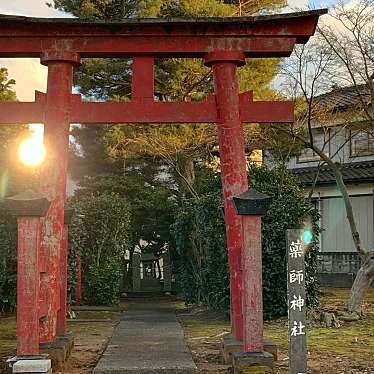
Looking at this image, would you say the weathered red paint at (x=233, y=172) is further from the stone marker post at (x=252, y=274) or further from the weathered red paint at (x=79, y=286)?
the weathered red paint at (x=79, y=286)

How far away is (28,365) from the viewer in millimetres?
7961

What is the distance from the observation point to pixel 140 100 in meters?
9.65

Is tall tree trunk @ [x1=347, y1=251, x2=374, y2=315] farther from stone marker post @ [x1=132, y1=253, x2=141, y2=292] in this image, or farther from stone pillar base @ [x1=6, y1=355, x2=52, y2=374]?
stone marker post @ [x1=132, y1=253, x2=141, y2=292]

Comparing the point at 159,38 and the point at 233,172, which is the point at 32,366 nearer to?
the point at 233,172

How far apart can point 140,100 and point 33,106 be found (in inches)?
64.9

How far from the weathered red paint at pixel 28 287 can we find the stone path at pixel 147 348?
106 cm

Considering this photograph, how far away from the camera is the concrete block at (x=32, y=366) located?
26.0 ft

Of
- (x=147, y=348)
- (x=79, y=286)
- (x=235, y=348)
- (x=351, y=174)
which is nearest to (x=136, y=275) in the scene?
(x=79, y=286)

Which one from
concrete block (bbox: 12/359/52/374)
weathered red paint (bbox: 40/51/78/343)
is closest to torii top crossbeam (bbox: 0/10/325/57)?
weathered red paint (bbox: 40/51/78/343)

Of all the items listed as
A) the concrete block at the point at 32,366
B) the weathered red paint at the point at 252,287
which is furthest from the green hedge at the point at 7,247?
the weathered red paint at the point at 252,287

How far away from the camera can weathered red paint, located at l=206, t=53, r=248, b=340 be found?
9422 millimetres

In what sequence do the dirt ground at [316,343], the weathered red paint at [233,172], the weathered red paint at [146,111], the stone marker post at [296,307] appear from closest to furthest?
1. the stone marker post at [296,307]
2. the dirt ground at [316,343]
3. the weathered red paint at [233,172]
4. the weathered red paint at [146,111]

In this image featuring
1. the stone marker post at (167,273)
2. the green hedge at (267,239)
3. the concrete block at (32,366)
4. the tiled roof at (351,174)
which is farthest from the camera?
the tiled roof at (351,174)

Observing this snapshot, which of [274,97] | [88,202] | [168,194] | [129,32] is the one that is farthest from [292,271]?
[168,194]
